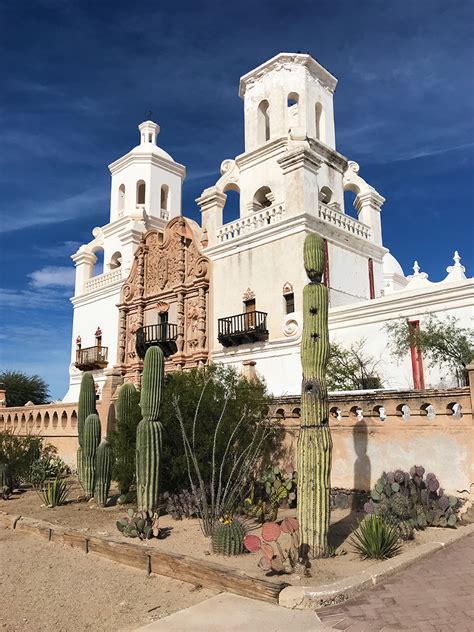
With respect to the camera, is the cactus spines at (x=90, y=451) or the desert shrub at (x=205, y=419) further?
the cactus spines at (x=90, y=451)

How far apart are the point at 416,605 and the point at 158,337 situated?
20614mm

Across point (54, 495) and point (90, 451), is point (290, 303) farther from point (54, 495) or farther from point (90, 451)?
point (54, 495)

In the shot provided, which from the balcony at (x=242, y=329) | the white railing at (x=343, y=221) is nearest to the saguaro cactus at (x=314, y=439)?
the balcony at (x=242, y=329)

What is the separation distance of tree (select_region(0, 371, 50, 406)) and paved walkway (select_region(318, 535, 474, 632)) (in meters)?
36.4

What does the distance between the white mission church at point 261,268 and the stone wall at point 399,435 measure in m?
5.24

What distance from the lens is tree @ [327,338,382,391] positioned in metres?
17.2

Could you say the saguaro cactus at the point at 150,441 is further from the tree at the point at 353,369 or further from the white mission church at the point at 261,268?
the white mission church at the point at 261,268

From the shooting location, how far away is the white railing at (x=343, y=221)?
21.5 meters

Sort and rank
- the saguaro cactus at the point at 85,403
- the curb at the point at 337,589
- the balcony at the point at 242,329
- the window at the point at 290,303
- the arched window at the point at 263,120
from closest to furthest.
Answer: the curb at the point at 337,589
the saguaro cactus at the point at 85,403
the window at the point at 290,303
the balcony at the point at 242,329
the arched window at the point at 263,120

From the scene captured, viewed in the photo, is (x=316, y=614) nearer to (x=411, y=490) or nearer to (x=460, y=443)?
(x=411, y=490)

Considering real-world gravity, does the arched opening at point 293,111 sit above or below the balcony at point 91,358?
above

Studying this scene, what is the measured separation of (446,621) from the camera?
5184mm

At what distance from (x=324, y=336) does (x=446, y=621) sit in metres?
4.21

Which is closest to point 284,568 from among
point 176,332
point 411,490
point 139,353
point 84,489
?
point 411,490
